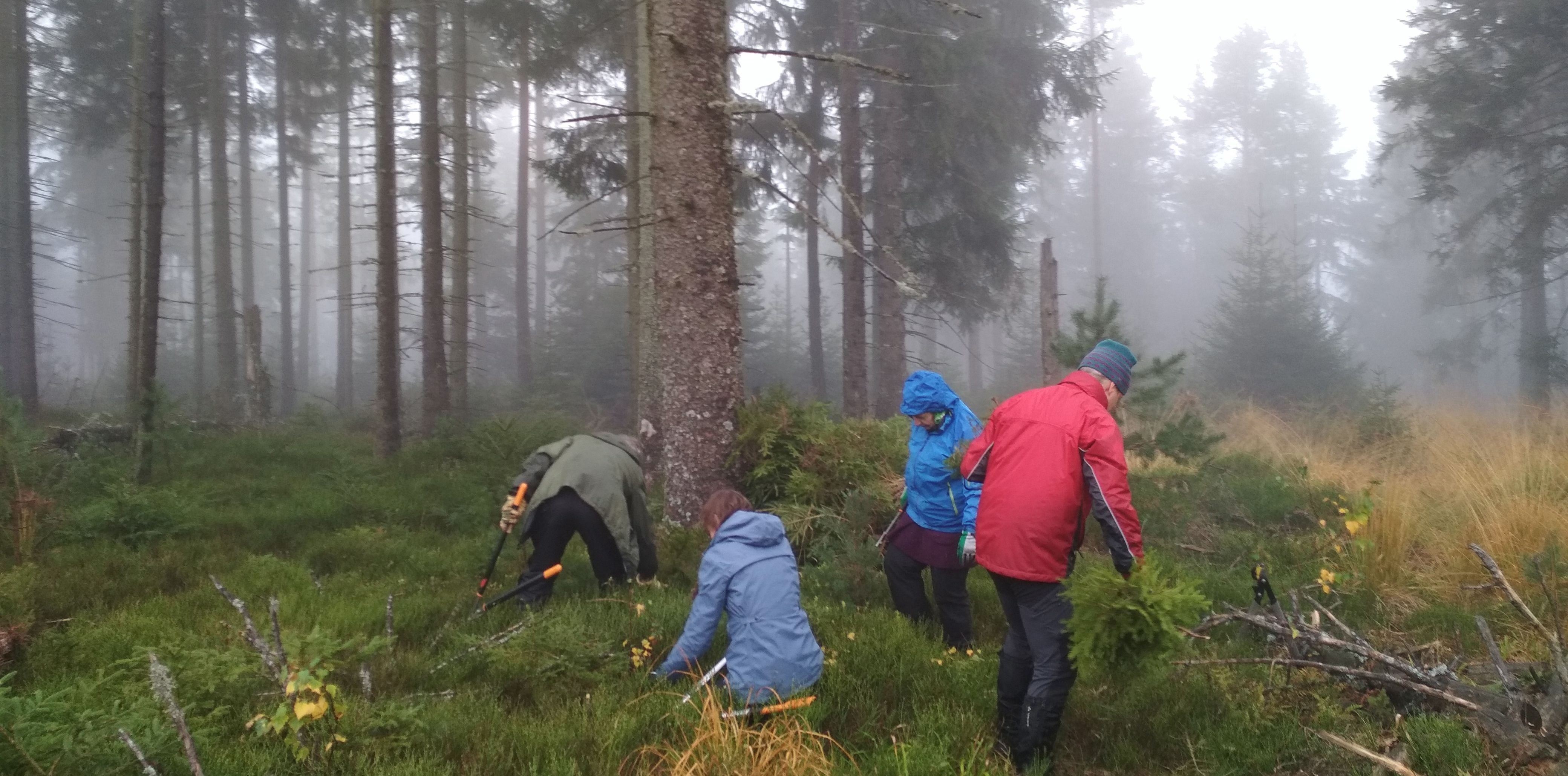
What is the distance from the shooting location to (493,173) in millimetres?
59781

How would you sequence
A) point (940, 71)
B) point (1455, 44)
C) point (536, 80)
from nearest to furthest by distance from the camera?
point (536, 80) < point (940, 71) < point (1455, 44)

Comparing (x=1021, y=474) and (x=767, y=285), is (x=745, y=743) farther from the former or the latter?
(x=767, y=285)

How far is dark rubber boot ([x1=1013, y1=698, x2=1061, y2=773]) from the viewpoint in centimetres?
365

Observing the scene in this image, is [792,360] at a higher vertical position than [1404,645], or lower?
higher

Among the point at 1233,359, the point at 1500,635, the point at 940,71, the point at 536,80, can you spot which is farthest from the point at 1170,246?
the point at 1500,635

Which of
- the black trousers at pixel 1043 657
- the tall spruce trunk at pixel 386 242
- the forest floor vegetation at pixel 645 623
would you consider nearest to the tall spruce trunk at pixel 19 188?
the tall spruce trunk at pixel 386 242

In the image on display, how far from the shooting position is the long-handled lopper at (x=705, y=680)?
377 cm

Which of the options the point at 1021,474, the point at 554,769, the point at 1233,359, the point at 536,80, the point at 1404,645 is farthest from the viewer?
the point at 1233,359

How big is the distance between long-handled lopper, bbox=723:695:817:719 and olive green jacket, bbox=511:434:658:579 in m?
2.07

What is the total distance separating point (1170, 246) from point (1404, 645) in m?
62.2

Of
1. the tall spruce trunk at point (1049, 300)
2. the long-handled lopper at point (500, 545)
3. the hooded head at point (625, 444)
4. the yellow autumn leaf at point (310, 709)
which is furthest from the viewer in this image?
the tall spruce trunk at point (1049, 300)

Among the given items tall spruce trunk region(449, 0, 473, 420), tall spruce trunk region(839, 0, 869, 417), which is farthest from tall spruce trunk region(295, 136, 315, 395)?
tall spruce trunk region(839, 0, 869, 417)

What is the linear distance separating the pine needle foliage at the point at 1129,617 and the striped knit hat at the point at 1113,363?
0.91 m

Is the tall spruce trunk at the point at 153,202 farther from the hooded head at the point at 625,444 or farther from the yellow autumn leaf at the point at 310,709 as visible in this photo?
the yellow autumn leaf at the point at 310,709
